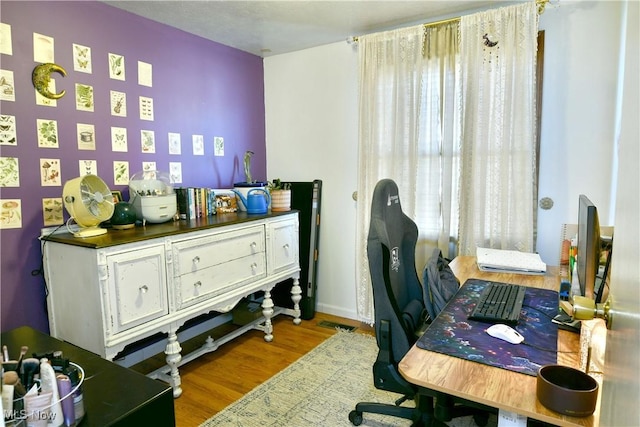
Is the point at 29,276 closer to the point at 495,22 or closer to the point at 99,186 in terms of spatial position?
the point at 99,186

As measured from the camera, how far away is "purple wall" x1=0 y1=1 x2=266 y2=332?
6.76 ft

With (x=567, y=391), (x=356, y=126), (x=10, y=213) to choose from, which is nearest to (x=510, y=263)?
(x=567, y=391)

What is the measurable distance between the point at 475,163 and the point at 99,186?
90.7 inches

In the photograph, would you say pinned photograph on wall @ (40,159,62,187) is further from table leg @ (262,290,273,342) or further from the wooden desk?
the wooden desk

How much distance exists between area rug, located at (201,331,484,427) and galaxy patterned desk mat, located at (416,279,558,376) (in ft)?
2.84

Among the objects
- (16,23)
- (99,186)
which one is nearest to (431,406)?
(99,186)

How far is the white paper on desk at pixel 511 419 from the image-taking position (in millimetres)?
998

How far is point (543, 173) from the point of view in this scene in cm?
253

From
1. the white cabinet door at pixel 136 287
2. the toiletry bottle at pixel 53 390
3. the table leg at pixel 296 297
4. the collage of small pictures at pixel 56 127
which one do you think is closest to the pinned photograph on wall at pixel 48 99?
the collage of small pictures at pixel 56 127

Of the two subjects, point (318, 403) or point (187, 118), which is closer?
point (318, 403)

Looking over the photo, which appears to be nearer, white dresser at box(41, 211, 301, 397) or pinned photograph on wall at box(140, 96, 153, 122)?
white dresser at box(41, 211, 301, 397)

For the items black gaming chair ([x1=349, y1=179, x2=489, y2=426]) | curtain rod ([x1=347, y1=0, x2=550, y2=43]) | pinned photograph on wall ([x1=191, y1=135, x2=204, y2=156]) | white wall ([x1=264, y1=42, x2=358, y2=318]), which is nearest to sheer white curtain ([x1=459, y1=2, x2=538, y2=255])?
curtain rod ([x1=347, y1=0, x2=550, y2=43])

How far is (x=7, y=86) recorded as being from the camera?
6.57 feet

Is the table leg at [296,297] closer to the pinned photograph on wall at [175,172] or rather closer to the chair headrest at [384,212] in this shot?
the pinned photograph on wall at [175,172]
